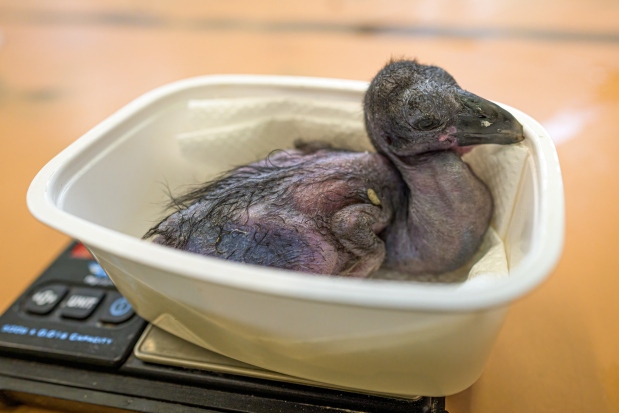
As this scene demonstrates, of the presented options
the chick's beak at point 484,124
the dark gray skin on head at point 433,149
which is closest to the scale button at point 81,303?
the dark gray skin on head at point 433,149

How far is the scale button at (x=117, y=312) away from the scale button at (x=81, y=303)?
0.07ft

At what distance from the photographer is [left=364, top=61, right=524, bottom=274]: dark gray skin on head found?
0.59 meters

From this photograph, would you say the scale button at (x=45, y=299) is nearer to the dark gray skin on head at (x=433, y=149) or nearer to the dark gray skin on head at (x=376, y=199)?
the dark gray skin on head at (x=376, y=199)

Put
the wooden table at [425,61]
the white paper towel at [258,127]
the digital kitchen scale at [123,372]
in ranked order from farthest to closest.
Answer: the white paper towel at [258,127], the wooden table at [425,61], the digital kitchen scale at [123,372]

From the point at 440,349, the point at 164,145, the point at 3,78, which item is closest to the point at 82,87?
the point at 3,78

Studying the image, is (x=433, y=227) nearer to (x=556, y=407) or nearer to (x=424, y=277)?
(x=424, y=277)

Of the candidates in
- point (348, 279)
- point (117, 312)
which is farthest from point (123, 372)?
point (348, 279)

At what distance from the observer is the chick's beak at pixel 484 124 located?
1.86 feet

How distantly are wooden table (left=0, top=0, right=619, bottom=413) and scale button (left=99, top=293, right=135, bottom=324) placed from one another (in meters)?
0.16

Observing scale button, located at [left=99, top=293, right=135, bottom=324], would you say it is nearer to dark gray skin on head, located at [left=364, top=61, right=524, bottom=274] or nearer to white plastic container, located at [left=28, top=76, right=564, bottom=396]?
white plastic container, located at [left=28, top=76, right=564, bottom=396]

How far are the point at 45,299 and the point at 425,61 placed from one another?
3.88ft

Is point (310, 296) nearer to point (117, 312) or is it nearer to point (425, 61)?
point (117, 312)

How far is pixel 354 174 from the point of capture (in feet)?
2.16

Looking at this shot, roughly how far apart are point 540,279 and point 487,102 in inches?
12.9
